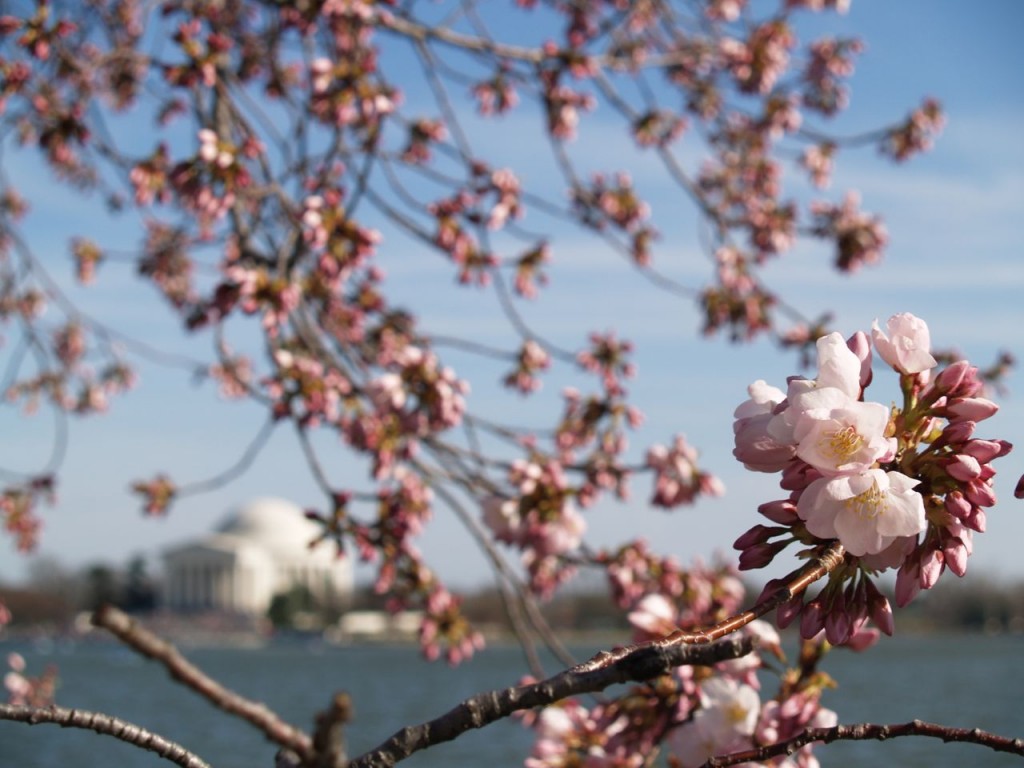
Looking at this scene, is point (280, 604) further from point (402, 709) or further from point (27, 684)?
point (27, 684)

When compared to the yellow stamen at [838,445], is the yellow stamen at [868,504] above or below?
below

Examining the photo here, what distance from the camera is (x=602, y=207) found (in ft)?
17.3

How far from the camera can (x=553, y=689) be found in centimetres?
63

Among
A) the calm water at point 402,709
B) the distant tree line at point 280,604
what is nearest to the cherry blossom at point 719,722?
the calm water at point 402,709

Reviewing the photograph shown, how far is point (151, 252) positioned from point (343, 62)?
2.39 m

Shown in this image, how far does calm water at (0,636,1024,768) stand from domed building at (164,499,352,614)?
18067 mm

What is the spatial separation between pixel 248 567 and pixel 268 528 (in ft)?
13.4

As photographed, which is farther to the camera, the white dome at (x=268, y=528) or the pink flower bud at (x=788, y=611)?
the white dome at (x=268, y=528)

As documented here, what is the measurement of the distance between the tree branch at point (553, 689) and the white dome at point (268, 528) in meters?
82.1

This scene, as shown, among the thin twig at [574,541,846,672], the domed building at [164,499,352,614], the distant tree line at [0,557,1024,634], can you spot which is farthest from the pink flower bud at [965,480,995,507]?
the domed building at [164,499,352,614]

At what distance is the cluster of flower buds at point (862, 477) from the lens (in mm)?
879

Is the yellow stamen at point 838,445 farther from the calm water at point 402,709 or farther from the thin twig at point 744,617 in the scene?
the calm water at point 402,709

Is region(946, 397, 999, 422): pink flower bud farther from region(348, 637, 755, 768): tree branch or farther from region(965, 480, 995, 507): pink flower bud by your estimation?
region(348, 637, 755, 768): tree branch

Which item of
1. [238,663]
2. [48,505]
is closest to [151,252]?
[48,505]
